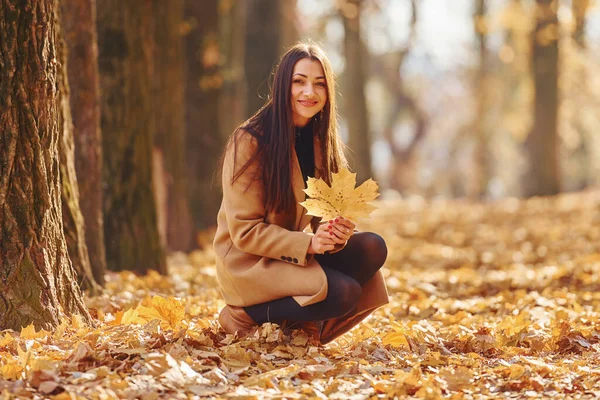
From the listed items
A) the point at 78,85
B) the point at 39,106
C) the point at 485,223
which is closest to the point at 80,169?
the point at 78,85

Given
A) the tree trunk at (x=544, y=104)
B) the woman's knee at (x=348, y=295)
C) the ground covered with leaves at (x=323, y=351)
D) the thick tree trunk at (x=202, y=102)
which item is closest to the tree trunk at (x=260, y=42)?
the thick tree trunk at (x=202, y=102)

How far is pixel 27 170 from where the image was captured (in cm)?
395

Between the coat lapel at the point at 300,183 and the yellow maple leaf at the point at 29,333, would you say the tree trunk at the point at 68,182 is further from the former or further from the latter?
the coat lapel at the point at 300,183

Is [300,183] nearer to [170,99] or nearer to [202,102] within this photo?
[170,99]

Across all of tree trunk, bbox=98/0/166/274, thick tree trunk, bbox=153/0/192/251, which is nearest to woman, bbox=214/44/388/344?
tree trunk, bbox=98/0/166/274

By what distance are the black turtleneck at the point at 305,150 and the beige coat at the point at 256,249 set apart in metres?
0.15

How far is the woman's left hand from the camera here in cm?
385

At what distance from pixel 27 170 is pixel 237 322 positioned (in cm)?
129

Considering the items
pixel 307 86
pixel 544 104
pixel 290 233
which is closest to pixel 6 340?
pixel 290 233

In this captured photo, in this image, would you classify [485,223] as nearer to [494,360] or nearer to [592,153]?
[494,360]

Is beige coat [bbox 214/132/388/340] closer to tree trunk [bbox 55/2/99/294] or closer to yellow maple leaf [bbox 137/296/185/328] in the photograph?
yellow maple leaf [bbox 137/296/185/328]

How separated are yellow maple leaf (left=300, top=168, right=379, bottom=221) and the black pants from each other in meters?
0.38

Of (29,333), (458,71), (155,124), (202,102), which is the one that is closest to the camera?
(29,333)

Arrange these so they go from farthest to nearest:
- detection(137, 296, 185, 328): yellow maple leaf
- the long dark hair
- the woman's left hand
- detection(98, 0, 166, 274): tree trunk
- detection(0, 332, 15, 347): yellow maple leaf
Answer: detection(98, 0, 166, 274): tree trunk
detection(137, 296, 185, 328): yellow maple leaf
the long dark hair
the woman's left hand
detection(0, 332, 15, 347): yellow maple leaf
